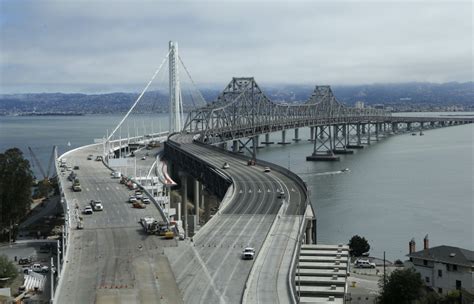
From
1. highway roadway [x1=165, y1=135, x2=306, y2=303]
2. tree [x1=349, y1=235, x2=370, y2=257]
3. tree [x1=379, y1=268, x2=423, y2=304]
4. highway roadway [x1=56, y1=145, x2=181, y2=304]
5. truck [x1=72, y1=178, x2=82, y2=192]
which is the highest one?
truck [x1=72, y1=178, x2=82, y2=192]

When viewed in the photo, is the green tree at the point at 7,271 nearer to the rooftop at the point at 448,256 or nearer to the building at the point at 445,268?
the building at the point at 445,268

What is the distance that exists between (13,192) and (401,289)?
959 inches

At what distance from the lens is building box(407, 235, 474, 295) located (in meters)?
26.5

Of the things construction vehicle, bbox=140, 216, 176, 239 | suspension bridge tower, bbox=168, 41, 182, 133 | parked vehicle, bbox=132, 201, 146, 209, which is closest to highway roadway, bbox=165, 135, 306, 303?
construction vehicle, bbox=140, 216, 176, 239

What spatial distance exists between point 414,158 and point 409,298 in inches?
2691

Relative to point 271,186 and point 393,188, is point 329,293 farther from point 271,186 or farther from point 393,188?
point 393,188

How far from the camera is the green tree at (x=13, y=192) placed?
125 ft

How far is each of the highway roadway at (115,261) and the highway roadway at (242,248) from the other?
0.66 meters

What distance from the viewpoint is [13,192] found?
129ft

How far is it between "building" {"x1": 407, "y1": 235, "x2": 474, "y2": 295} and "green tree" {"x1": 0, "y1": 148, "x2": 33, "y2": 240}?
2167 centimetres

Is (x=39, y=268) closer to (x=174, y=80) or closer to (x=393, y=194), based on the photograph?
(x=393, y=194)

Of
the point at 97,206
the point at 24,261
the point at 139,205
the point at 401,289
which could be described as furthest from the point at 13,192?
the point at 401,289

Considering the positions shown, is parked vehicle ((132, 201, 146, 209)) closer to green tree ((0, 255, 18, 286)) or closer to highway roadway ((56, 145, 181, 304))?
highway roadway ((56, 145, 181, 304))

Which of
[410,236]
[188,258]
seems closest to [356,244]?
[410,236]
